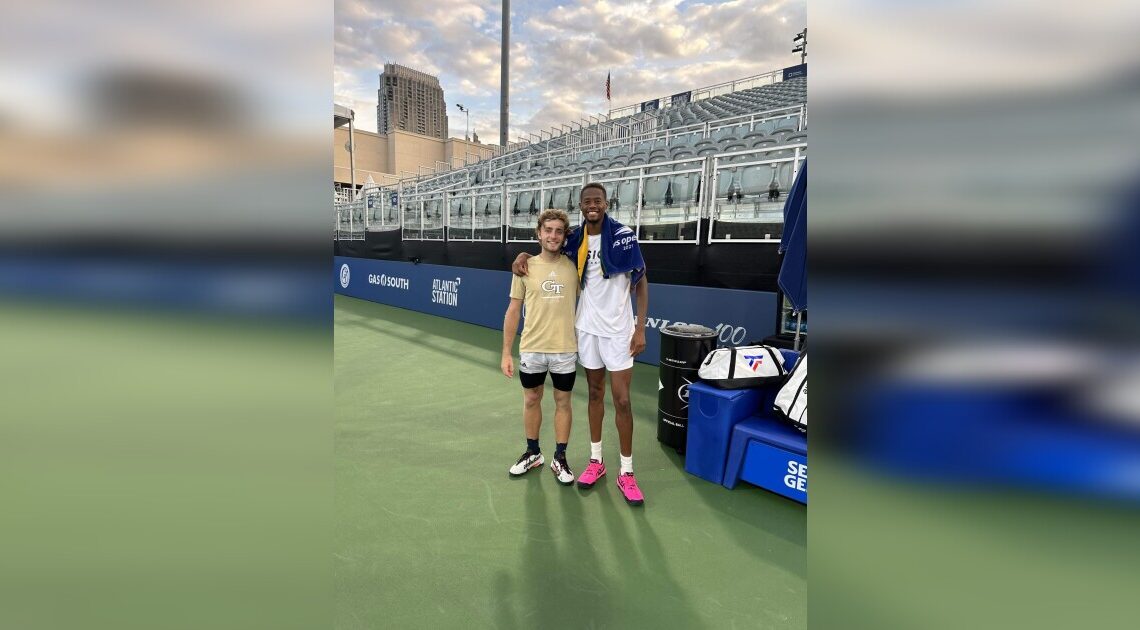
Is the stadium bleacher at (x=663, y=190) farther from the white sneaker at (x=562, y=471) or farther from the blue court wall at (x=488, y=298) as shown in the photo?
the white sneaker at (x=562, y=471)

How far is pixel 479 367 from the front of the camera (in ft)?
19.1

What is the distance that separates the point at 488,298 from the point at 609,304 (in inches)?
225

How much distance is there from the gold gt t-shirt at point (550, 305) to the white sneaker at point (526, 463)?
2.32 ft

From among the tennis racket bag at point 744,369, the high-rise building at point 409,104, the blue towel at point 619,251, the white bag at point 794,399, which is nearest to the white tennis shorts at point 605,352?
the blue towel at point 619,251

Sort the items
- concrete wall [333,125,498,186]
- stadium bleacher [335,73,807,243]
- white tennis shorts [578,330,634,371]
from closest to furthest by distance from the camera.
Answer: white tennis shorts [578,330,634,371], stadium bleacher [335,73,807,243], concrete wall [333,125,498,186]

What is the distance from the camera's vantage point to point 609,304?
2938 millimetres

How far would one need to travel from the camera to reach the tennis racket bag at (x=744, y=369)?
3033 mm

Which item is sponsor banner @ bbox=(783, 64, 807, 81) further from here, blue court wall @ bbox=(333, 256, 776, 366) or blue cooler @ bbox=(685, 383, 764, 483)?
blue cooler @ bbox=(685, 383, 764, 483)

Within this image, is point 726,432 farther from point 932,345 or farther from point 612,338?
point 932,345

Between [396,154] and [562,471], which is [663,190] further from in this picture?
[396,154]

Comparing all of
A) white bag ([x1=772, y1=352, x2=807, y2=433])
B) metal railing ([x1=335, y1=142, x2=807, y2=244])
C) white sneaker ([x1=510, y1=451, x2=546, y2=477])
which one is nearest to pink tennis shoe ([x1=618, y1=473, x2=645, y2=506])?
white sneaker ([x1=510, y1=451, x2=546, y2=477])

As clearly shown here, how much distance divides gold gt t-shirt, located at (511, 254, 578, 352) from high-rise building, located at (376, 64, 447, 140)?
42.2 metres

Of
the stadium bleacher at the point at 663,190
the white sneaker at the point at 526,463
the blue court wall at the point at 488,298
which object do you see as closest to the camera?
the white sneaker at the point at 526,463

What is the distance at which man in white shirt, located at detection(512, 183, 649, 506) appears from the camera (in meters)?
2.87
